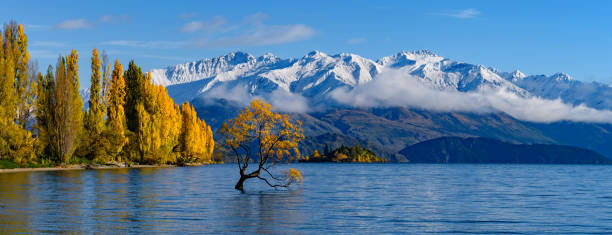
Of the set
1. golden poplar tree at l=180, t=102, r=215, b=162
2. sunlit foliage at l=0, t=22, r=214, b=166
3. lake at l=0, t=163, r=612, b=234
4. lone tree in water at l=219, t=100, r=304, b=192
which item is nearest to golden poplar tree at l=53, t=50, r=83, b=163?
sunlit foliage at l=0, t=22, r=214, b=166

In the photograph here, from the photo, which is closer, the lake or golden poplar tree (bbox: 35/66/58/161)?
the lake

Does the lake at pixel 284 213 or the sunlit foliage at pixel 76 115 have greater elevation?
the sunlit foliage at pixel 76 115

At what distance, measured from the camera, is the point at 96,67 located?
455 ft

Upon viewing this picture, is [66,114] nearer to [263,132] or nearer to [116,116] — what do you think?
[116,116]

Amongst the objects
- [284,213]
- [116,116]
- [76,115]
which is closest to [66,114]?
[76,115]

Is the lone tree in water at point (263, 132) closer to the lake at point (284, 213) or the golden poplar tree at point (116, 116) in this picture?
the lake at point (284, 213)

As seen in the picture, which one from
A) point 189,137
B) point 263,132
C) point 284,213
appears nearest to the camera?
point 284,213

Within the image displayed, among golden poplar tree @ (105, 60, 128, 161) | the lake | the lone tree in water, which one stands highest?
golden poplar tree @ (105, 60, 128, 161)

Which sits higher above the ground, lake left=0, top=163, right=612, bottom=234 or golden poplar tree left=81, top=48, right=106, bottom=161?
golden poplar tree left=81, top=48, right=106, bottom=161

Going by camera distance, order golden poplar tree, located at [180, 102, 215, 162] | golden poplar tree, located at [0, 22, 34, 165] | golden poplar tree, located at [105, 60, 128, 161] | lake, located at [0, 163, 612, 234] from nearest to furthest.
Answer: lake, located at [0, 163, 612, 234]
golden poplar tree, located at [0, 22, 34, 165]
golden poplar tree, located at [105, 60, 128, 161]
golden poplar tree, located at [180, 102, 215, 162]

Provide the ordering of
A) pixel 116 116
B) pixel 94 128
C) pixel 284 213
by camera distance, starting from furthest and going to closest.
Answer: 1. pixel 116 116
2. pixel 94 128
3. pixel 284 213

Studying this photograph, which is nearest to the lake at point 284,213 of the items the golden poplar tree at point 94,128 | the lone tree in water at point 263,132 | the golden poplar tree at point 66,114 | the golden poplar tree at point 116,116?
the lone tree in water at point 263,132

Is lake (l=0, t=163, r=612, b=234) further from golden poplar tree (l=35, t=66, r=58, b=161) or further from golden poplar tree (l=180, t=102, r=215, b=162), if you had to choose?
golden poplar tree (l=180, t=102, r=215, b=162)

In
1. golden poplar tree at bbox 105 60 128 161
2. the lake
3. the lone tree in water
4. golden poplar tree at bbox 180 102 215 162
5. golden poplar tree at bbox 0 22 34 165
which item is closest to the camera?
the lake
